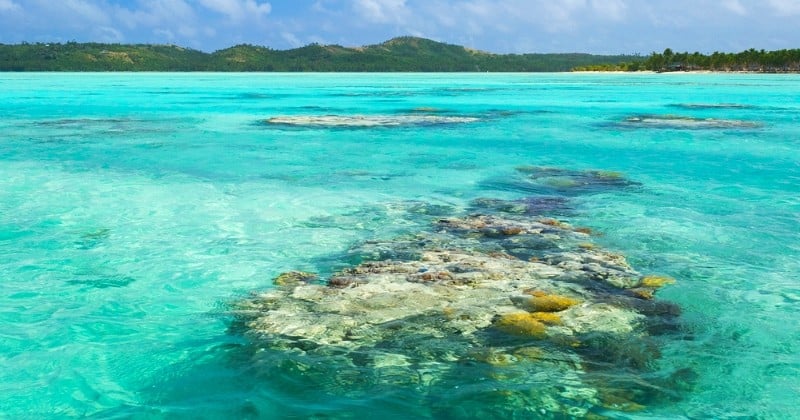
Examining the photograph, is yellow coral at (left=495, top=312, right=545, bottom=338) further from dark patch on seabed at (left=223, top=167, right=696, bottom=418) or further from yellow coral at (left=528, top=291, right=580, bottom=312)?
yellow coral at (left=528, top=291, right=580, bottom=312)

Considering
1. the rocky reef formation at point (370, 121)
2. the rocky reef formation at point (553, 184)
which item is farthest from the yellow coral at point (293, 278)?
the rocky reef formation at point (370, 121)

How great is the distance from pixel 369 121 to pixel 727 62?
77.0 m

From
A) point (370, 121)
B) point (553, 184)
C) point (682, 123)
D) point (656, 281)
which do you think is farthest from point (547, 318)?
point (682, 123)

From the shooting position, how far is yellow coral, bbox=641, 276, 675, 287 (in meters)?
6.78

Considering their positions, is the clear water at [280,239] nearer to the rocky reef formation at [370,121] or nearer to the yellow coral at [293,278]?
the yellow coral at [293,278]

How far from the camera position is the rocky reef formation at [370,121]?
23.6m

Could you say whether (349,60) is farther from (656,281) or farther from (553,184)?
(656,281)

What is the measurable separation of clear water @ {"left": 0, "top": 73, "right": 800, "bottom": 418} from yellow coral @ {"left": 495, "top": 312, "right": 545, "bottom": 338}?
969 mm

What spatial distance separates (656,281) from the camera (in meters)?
6.89

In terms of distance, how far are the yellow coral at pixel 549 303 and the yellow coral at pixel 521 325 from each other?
8.0 inches

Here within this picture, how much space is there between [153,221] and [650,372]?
7.41 meters

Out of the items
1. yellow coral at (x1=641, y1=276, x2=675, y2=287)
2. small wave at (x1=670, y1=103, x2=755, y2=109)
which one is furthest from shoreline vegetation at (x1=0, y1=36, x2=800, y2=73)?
yellow coral at (x1=641, y1=276, x2=675, y2=287)

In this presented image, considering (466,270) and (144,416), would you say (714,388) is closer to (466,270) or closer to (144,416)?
(466,270)

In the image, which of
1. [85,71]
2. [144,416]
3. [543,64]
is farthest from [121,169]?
[543,64]
